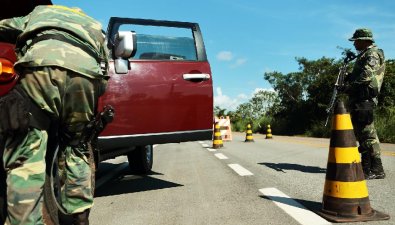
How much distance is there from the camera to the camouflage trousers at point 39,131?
225 centimetres

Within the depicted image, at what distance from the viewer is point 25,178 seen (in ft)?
7.42

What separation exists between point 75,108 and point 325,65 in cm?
4703

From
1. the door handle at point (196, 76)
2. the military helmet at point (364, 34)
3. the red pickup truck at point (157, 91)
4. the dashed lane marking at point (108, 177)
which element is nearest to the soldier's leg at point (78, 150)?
the red pickup truck at point (157, 91)

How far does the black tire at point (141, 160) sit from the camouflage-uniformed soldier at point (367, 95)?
322 centimetres

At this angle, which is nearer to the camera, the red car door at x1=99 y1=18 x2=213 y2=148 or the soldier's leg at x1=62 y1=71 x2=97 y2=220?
the soldier's leg at x1=62 y1=71 x2=97 y2=220

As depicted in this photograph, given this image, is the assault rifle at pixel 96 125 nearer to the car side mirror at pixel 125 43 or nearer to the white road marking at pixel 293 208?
the car side mirror at pixel 125 43

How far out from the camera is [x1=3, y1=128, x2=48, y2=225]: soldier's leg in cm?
224

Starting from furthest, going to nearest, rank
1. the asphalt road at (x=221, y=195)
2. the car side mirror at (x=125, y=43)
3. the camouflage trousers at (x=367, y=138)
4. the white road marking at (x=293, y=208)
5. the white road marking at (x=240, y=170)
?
the white road marking at (x=240, y=170) → the camouflage trousers at (x=367, y=138) → the asphalt road at (x=221, y=195) → the white road marking at (x=293, y=208) → the car side mirror at (x=125, y=43)

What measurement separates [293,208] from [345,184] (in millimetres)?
631

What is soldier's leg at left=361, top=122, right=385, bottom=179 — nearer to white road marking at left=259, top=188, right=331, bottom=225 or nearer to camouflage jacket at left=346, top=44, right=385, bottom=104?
camouflage jacket at left=346, top=44, right=385, bottom=104

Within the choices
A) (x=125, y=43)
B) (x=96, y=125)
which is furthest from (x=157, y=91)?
(x=96, y=125)

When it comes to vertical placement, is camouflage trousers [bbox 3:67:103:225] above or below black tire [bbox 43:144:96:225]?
above

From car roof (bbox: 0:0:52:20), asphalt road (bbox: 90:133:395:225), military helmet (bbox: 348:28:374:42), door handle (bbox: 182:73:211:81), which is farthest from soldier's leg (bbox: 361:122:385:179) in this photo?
car roof (bbox: 0:0:52:20)

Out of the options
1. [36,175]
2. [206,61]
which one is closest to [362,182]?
[206,61]
